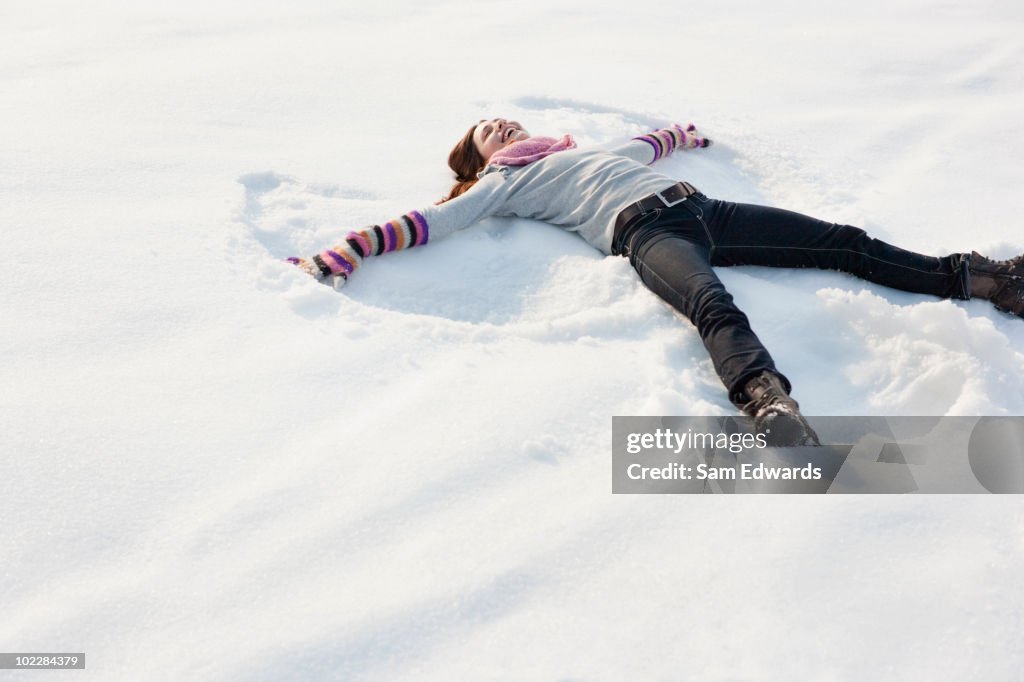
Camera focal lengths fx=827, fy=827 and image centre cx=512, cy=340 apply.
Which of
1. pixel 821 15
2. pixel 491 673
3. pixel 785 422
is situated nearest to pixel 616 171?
pixel 785 422

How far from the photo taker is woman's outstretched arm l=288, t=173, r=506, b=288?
8.42 ft

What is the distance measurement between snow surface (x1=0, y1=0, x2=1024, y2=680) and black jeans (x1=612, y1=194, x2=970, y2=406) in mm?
74

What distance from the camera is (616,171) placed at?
296cm

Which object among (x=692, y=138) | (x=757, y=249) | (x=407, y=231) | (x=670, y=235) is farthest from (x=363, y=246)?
(x=692, y=138)

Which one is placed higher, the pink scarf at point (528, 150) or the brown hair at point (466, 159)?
the pink scarf at point (528, 150)

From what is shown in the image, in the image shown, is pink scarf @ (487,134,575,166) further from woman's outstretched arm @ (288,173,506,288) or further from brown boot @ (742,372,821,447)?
brown boot @ (742,372,821,447)

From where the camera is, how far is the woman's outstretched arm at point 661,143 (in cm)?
334

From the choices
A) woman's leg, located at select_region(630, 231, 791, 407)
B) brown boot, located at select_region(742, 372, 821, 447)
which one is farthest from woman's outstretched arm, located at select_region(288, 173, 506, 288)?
brown boot, located at select_region(742, 372, 821, 447)

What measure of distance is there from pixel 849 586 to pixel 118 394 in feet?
5.46

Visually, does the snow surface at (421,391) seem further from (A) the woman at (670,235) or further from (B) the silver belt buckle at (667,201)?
(B) the silver belt buckle at (667,201)

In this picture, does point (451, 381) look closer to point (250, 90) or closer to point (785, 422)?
point (785, 422)

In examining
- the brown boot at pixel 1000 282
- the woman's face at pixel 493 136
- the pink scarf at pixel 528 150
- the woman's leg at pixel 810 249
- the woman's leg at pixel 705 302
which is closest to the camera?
the woman's leg at pixel 705 302
